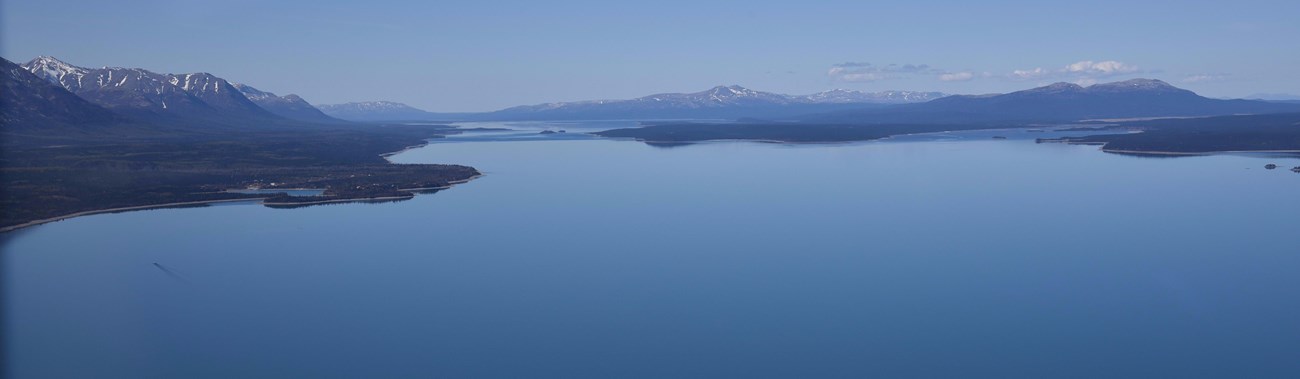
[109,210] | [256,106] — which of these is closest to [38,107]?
[109,210]

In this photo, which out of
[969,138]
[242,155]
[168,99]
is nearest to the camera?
[242,155]

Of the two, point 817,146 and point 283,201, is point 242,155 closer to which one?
point 283,201

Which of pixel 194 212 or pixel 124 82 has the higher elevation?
pixel 124 82

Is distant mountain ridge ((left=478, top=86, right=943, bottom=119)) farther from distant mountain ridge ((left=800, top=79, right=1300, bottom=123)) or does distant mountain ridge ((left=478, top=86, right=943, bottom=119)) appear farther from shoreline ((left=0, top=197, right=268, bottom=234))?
shoreline ((left=0, top=197, right=268, bottom=234))

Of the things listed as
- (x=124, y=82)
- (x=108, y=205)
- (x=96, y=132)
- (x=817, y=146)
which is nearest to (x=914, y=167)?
(x=817, y=146)

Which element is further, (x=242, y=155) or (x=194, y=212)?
(x=242, y=155)

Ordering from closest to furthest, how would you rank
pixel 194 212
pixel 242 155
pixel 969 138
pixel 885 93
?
pixel 194 212
pixel 242 155
pixel 969 138
pixel 885 93
